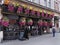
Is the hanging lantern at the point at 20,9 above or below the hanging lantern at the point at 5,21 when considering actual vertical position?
above

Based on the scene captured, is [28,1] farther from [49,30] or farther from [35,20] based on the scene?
[49,30]

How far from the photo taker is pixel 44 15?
32.0 m

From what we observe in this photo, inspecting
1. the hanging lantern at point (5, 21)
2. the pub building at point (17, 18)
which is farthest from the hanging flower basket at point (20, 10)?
the hanging lantern at point (5, 21)

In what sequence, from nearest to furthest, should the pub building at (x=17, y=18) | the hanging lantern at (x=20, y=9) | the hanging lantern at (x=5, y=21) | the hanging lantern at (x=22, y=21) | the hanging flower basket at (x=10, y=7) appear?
the hanging lantern at (x=5, y=21) → the hanging flower basket at (x=10, y=7) → the pub building at (x=17, y=18) → the hanging lantern at (x=20, y=9) → the hanging lantern at (x=22, y=21)

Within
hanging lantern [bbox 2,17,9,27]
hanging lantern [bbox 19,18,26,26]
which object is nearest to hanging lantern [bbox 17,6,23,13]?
hanging lantern [bbox 19,18,26,26]

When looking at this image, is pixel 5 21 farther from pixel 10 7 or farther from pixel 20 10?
pixel 20 10

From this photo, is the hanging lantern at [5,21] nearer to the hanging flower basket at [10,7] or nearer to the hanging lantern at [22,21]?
the hanging flower basket at [10,7]

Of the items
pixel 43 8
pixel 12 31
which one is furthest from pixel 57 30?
pixel 12 31

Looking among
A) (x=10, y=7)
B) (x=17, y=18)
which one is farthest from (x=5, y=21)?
(x=17, y=18)

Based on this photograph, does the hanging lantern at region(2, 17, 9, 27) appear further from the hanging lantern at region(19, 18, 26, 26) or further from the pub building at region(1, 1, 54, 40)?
the hanging lantern at region(19, 18, 26, 26)

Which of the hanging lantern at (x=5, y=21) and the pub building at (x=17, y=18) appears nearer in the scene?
the hanging lantern at (x=5, y=21)

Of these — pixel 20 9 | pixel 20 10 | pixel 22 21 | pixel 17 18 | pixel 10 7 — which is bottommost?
pixel 22 21

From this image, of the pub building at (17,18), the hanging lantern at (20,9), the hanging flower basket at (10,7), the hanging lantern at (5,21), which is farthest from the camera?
the hanging lantern at (20,9)

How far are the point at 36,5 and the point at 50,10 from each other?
644cm
